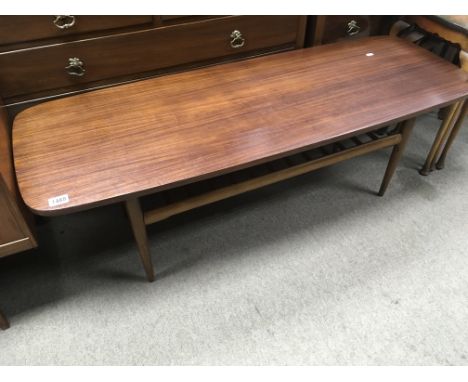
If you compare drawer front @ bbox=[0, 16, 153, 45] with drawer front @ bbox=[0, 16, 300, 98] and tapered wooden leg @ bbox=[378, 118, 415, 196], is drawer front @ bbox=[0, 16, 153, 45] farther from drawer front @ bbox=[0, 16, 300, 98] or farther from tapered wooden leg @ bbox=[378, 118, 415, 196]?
tapered wooden leg @ bbox=[378, 118, 415, 196]

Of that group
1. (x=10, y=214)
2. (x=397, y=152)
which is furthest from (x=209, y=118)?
(x=397, y=152)

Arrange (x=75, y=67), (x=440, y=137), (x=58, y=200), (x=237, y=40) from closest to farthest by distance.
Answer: (x=58, y=200)
(x=75, y=67)
(x=237, y=40)
(x=440, y=137)

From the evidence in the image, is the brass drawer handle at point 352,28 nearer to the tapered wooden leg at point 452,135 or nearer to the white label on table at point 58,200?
the tapered wooden leg at point 452,135

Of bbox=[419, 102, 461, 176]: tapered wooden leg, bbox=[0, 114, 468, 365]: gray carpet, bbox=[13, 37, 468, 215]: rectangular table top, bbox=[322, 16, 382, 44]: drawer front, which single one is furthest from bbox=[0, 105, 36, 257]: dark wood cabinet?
bbox=[419, 102, 461, 176]: tapered wooden leg

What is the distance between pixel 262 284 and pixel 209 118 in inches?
25.7

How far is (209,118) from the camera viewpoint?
120 centimetres

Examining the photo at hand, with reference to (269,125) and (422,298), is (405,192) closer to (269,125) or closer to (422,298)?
(422,298)

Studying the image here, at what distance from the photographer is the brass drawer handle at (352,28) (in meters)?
1.69

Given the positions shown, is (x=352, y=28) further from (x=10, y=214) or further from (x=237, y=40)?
(x=10, y=214)

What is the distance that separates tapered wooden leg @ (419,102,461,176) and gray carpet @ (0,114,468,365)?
0.10 metres

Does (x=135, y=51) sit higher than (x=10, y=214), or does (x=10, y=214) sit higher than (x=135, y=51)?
(x=135, y=51)

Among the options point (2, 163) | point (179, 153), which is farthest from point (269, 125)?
point (2, 163)

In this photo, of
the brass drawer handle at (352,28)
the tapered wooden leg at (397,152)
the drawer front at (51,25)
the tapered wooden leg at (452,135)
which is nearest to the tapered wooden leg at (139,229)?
the drawer front at (51,25)

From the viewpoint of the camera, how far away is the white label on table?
93 cm
